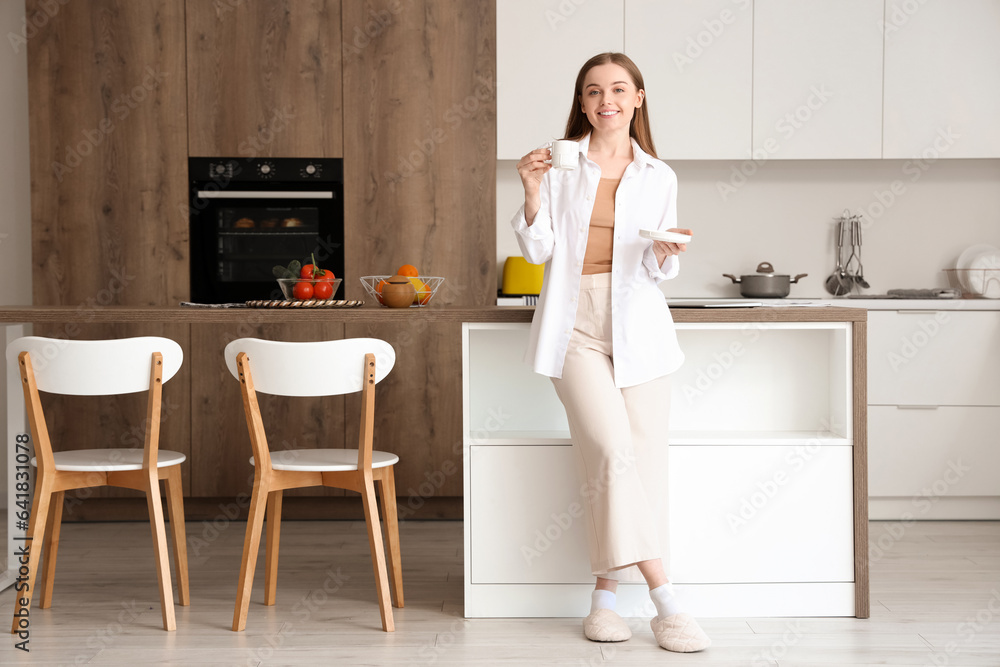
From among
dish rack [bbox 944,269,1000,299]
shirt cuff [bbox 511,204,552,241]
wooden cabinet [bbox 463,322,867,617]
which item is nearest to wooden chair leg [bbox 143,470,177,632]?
wooden cabinet [bbox 463,322,867,617]

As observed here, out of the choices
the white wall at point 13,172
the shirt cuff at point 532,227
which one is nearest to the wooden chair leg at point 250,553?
the shirt cuff at point 532,227

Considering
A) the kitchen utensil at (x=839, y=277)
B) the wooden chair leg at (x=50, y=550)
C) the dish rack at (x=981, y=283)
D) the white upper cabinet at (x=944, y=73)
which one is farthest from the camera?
the kitchen utensil at (x=839, y=277)

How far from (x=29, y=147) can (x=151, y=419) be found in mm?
2059

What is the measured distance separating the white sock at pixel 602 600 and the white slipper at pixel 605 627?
0.5 inches

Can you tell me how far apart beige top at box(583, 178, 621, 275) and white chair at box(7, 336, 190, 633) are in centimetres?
111

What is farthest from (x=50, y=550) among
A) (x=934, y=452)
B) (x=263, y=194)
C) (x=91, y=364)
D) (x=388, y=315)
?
(x=934, y=452)

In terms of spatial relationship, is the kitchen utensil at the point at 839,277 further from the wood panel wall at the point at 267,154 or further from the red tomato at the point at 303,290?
the red tomato at the point at 303,290

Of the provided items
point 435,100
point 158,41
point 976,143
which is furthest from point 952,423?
point 158,41

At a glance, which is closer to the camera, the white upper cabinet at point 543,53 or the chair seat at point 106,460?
the chair seat at point 106,460

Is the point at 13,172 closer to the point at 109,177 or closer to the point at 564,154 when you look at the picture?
the point at 109,177

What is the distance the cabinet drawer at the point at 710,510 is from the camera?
2453 millimetres

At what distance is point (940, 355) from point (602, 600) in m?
2.15

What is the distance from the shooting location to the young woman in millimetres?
2246

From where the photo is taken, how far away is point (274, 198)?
3742mm
